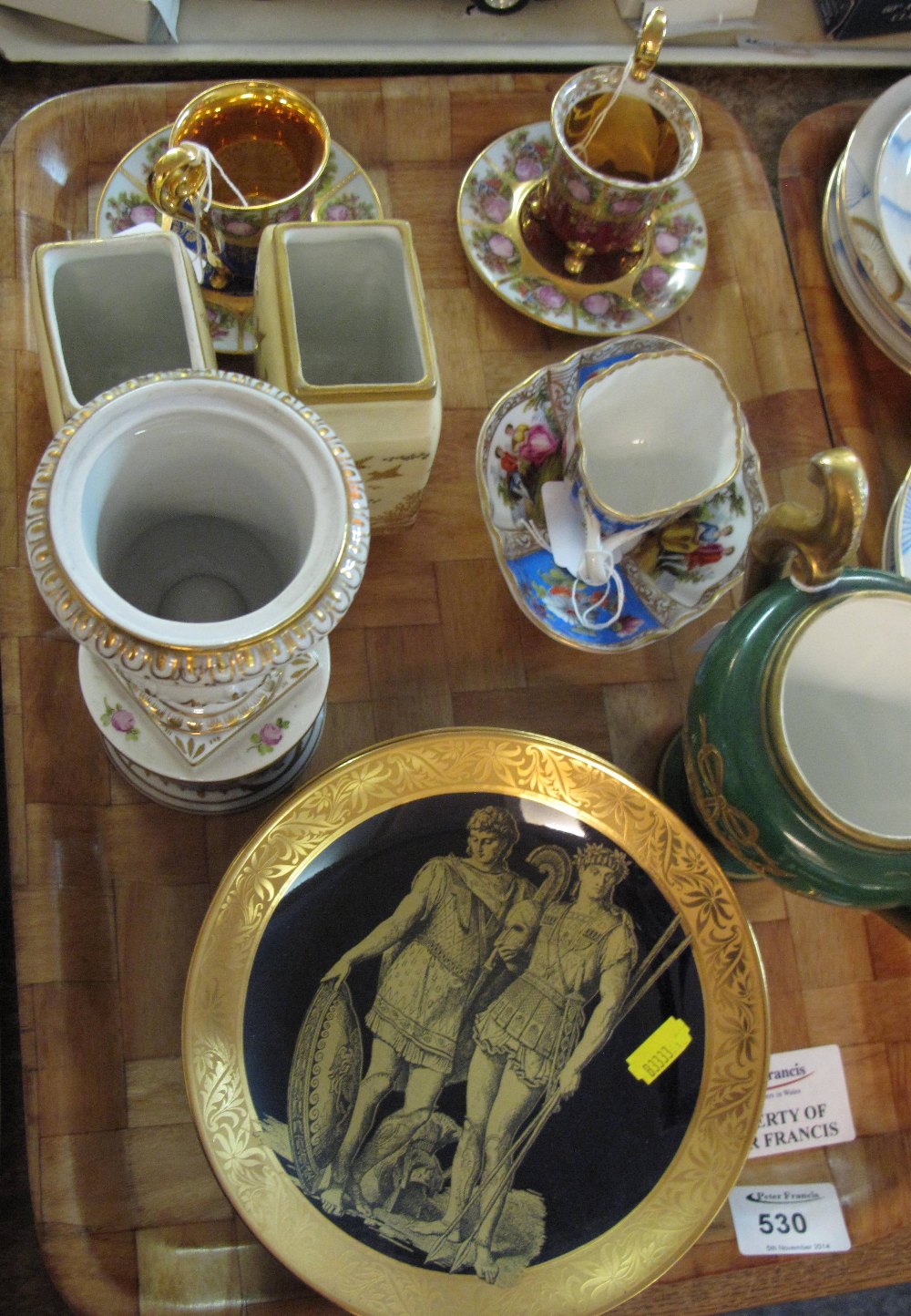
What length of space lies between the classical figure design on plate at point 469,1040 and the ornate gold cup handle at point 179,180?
1.17 feet

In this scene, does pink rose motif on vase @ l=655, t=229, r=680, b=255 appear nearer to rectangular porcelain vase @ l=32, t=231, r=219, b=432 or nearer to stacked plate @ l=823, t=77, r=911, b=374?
stacked plate @ l=823, t=77, r=911, b=374

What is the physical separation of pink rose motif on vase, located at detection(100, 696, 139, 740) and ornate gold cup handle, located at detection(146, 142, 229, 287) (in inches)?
10.7

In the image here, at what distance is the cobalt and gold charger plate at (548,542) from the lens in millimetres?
552

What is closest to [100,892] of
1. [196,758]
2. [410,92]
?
[196,758]

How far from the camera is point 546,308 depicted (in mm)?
642

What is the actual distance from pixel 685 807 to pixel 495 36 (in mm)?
634

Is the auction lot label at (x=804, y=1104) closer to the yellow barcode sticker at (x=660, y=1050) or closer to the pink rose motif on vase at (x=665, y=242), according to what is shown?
the yellow barcode sticker at (x=660, y=1050)

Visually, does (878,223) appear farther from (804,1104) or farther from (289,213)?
(804,1104)

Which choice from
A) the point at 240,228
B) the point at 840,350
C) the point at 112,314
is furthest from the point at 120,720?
the point at 840,350

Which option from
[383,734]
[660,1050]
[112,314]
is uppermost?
[112,314]

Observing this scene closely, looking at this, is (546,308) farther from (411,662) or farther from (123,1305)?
(123,1305)

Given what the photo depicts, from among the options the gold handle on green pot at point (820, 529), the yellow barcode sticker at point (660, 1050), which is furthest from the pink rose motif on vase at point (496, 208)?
the yellow barcode sticker at point (660, 1050)

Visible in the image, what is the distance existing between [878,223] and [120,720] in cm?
57

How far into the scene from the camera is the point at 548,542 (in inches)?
22.2
